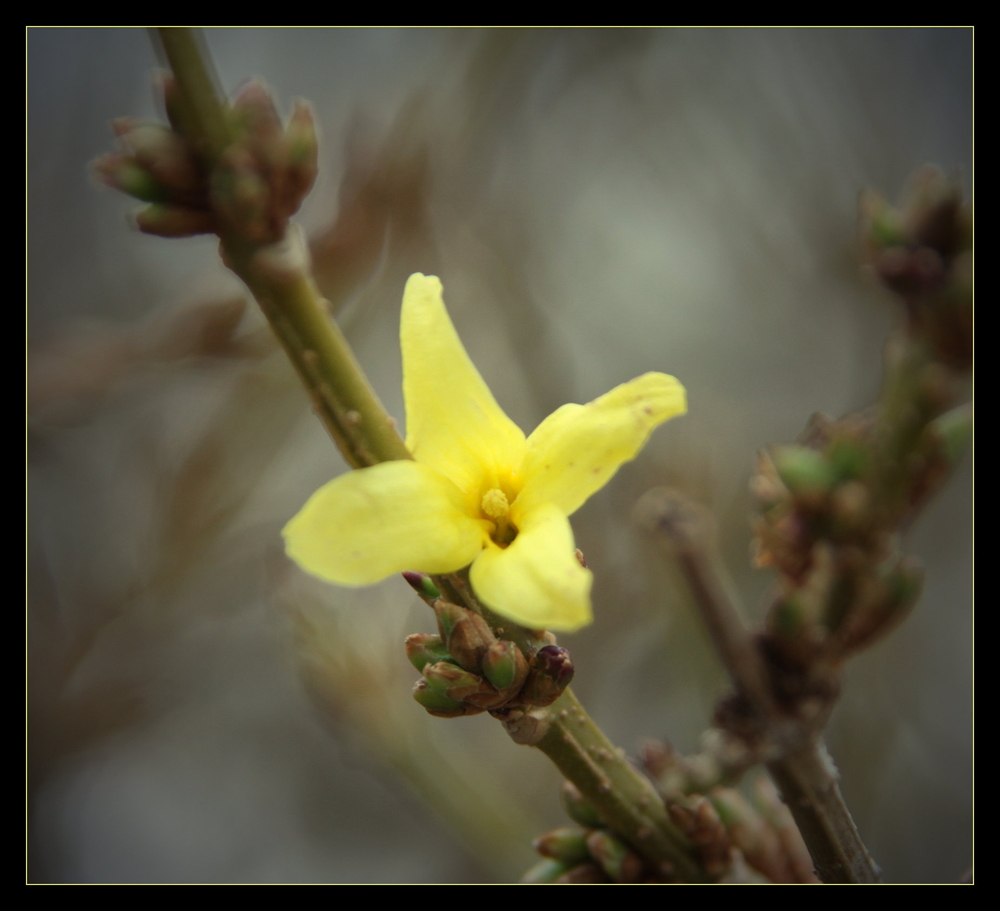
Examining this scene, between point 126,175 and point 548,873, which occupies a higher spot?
point 126,175

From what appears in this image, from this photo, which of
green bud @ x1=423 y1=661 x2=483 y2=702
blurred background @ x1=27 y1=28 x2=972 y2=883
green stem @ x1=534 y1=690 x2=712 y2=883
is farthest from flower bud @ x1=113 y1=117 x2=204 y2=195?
blurred background @ x1=27 y1=28 x2=972 y2=883

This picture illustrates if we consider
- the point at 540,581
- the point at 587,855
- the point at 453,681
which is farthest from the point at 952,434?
the point at 587,855

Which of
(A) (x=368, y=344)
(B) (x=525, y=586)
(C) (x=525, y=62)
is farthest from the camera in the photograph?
(C) (x=525, y=62)

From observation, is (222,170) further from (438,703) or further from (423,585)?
(438,703)

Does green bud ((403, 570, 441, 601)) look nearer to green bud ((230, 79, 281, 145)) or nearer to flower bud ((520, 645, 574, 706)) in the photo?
flower bud ((520, 645, 574, 706))

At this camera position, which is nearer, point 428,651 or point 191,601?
point 428,651
